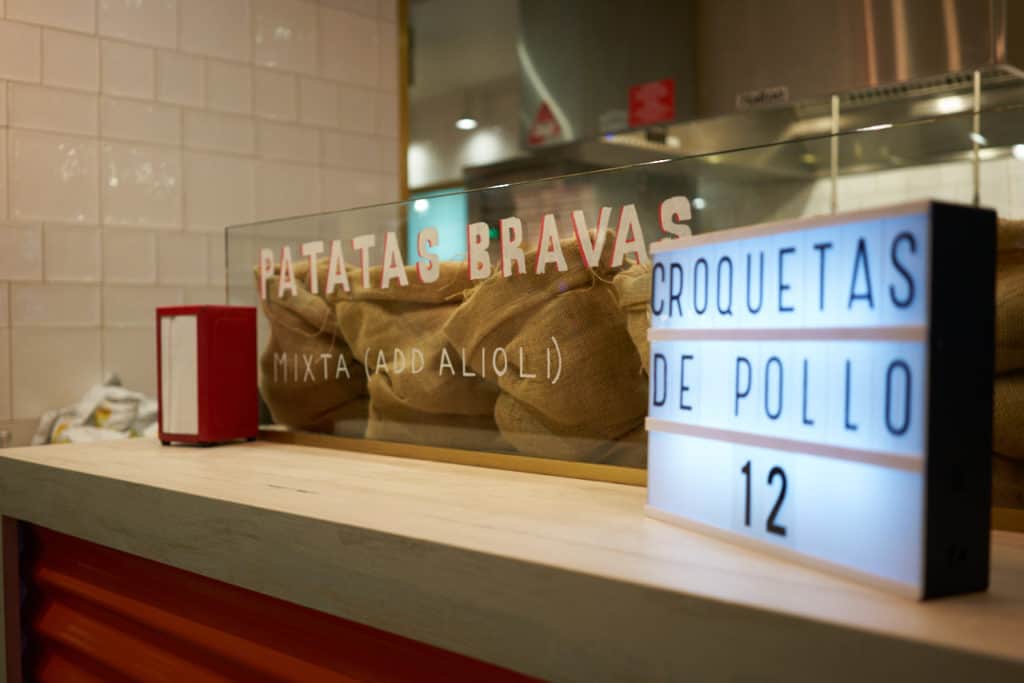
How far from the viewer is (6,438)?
5.88ft

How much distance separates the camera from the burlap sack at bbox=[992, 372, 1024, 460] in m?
0.65

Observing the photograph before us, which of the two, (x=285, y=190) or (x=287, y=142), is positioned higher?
(x=287, y=142)

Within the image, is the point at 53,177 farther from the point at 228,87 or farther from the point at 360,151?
the point at 360,151

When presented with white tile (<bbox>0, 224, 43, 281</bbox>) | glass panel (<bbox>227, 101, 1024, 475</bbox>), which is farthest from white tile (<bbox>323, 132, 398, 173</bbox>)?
glass panel (<bbox>227, 101, 1024, 475</bbox>)

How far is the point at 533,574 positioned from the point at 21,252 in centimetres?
164

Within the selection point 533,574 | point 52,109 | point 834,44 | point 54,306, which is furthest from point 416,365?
point 834,44

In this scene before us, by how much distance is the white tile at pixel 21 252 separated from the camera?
5.89 ft

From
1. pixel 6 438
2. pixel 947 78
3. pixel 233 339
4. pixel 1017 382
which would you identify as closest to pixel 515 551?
pixel 1017 382

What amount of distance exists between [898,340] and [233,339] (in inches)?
39.6

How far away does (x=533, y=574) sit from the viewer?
1.85ft

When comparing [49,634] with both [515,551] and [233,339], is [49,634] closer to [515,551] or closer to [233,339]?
[233,339]

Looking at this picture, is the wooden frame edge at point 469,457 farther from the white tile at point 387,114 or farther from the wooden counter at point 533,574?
the white tile at point 387,114

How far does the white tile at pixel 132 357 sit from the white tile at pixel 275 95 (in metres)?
0.62

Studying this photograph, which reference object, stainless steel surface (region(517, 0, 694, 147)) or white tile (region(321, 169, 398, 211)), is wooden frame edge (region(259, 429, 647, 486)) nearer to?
white tile (region(321, 169, 398, 211))
